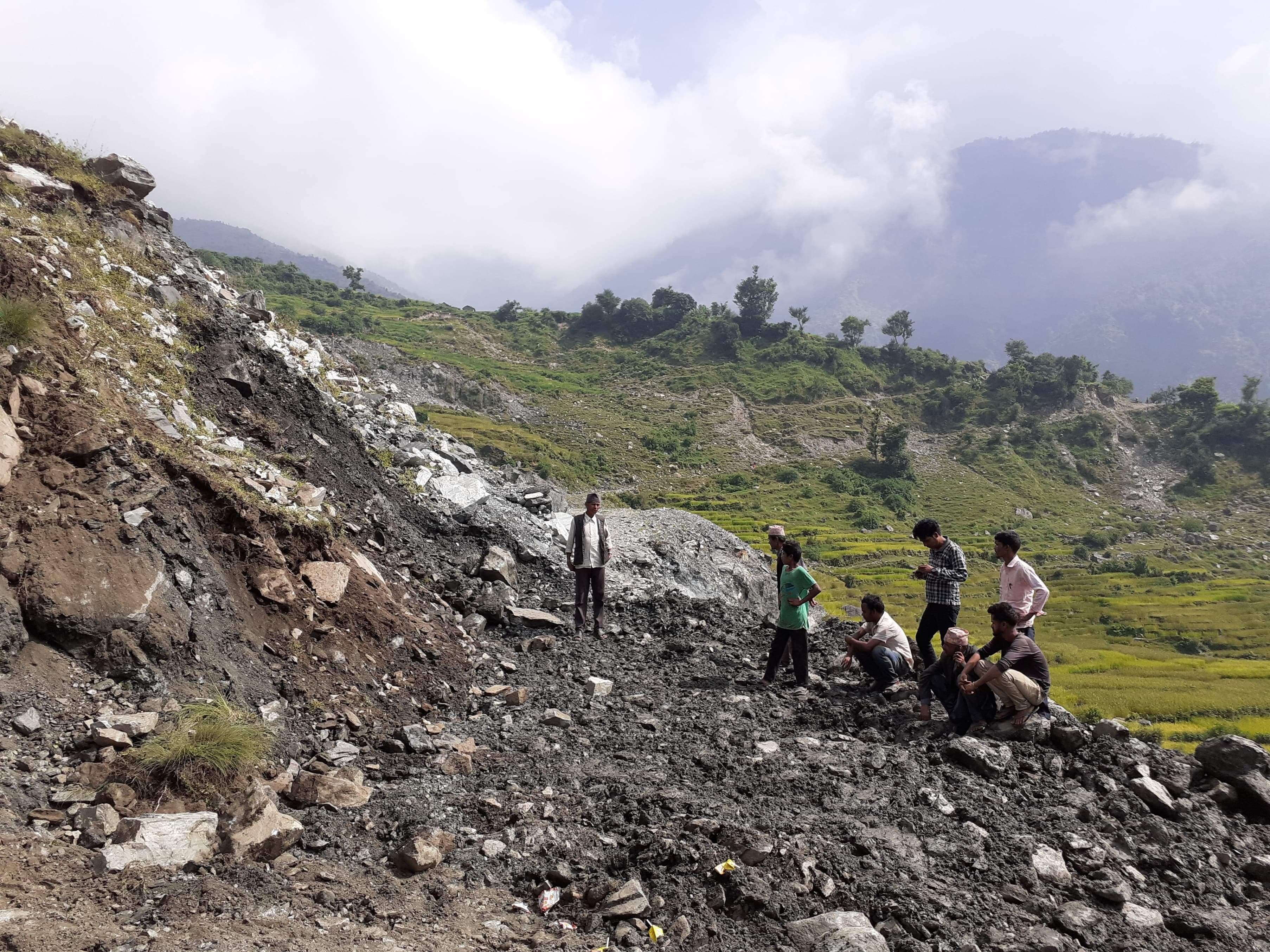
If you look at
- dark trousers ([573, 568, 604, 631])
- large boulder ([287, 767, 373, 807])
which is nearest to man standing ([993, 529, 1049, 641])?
dark trousers ([573, 568, 604, 631])

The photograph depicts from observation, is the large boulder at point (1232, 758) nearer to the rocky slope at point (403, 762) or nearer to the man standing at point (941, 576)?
the rocky slope at point (403, 762)


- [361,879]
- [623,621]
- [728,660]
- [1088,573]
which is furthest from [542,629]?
[1088,573]

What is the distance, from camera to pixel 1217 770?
5.63 metres

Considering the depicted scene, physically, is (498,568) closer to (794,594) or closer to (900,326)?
(794,594)

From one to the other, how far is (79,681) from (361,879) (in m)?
2.62

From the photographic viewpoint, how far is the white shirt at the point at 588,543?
9.23 meters

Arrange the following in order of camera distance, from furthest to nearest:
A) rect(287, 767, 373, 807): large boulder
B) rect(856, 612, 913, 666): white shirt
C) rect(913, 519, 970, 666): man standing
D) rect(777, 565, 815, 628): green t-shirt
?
rect(856, 612, 913, 666): white shirt, rect(777, 565, 815, 628): green t-shirt, rect(913, 519, 970, 666): man standing, rect(287, 767, 373, 807): large boulder

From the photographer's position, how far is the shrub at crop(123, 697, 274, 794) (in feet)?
13.4

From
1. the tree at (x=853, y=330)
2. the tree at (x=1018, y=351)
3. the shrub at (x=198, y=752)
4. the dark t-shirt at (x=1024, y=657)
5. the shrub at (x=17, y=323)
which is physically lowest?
the shrub at (x=198, y=752)

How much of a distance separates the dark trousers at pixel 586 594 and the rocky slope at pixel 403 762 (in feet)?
0.88

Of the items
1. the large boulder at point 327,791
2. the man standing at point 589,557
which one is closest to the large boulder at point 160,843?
the large boulder at point 327,791

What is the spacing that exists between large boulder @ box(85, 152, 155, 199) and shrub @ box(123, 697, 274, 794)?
1217cm

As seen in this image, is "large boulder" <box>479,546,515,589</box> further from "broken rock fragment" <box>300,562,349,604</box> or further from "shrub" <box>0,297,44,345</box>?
"shrub" <box>0,297,44,345</box>

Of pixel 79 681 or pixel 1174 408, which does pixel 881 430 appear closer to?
pixel 1174 408
